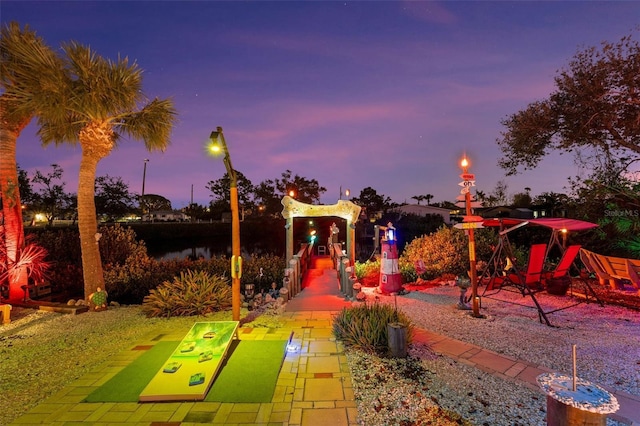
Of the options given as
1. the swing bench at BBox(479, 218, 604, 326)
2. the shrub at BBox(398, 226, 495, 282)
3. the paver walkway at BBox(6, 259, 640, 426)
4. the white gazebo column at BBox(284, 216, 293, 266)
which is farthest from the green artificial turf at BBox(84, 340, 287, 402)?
the shrub at BBox(398, 226, 495, 282)

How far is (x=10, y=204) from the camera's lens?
24.9ft

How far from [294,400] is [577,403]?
8.35 ft

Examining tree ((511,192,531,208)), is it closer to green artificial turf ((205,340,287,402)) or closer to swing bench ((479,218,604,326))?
swing bench ((479,218,604,326))

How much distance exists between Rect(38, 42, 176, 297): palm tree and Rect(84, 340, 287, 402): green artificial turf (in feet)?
14.9

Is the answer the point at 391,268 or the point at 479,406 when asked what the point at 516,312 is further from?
the point at 479,406

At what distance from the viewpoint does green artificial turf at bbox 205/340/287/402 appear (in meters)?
3.44

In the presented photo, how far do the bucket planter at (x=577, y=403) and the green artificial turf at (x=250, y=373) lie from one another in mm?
2650

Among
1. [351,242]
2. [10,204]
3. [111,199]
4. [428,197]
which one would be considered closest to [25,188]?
[111,199]

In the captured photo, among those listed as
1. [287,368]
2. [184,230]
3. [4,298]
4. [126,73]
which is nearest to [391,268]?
[287,368]

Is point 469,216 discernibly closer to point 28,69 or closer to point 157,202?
point 28,69

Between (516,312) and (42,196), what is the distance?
3911 centimetres

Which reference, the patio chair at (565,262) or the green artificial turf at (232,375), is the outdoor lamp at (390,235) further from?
the green artificial turf at (232,375)

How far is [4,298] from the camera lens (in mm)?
7957

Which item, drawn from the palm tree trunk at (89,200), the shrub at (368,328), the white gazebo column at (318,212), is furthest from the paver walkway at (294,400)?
the white gazebo column at (318,212)
